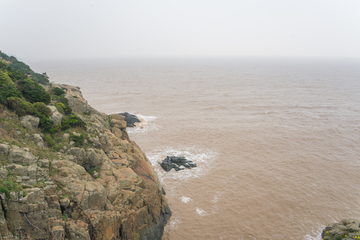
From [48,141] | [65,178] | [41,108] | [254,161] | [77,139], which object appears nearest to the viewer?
[65,178]

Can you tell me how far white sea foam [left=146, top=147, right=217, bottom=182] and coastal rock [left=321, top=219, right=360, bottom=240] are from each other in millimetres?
14706

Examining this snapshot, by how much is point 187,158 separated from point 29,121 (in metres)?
22.0

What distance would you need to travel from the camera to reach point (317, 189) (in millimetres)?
25797

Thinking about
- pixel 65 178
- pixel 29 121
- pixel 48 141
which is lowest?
pixel 65 178

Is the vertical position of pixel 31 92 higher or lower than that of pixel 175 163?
higher

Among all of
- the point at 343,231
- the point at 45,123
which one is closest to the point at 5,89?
the point at 45,123

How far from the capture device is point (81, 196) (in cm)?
1286

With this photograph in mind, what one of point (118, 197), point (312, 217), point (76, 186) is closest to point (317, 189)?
point (312, 217)

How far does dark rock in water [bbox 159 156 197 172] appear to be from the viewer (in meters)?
29.7

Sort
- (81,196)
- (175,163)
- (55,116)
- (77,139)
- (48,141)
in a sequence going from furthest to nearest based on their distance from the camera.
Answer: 1. (175,163)
2. (55,116)
3. (77,139)
4. (48,141)
5. (81,196)

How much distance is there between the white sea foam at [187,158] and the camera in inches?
1123

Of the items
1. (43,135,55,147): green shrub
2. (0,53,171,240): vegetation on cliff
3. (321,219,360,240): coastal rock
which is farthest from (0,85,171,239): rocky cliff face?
(321,219,360,240): coastal rock

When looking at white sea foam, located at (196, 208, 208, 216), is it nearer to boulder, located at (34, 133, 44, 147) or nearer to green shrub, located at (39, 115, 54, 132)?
boulder, located at (34, 133, 44, 147)

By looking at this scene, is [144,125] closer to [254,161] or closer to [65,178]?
[254,161]
